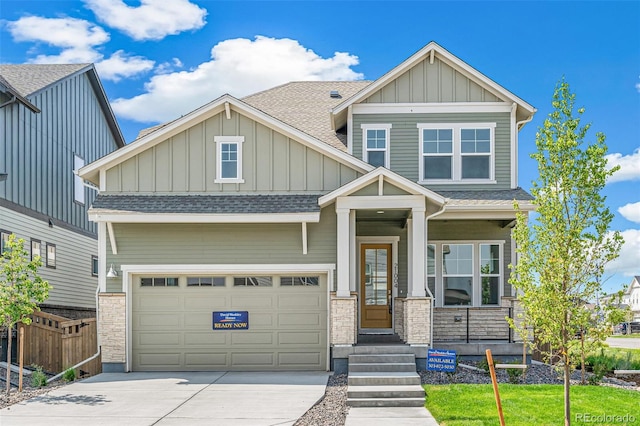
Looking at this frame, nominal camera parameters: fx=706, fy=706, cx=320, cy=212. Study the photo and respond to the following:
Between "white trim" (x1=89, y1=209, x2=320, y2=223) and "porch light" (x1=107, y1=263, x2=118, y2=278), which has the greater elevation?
"white trim" (x1=89, y1=209, x2=320, y2=223)

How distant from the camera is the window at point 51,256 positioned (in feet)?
65.7

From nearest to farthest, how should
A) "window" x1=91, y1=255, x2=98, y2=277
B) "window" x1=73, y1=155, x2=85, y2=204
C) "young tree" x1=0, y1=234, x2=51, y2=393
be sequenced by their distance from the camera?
"young tree" x1=0, y1=234, x2=51, y2=393 < "window" x1=73, y1=155, x2=85, y2=204 < "window" x1=91, y1=255, x2=98, y2=277

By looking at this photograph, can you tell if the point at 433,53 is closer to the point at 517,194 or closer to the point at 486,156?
the point at 486,156

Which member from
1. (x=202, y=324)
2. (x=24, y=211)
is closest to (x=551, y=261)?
(x=202, y=324)

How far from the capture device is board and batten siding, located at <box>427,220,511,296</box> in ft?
57.0

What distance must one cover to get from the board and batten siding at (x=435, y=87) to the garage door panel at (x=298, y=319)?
5677mm

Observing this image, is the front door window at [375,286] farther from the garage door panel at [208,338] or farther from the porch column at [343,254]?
the garage door panel at [208,338]

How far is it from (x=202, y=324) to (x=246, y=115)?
4653mm

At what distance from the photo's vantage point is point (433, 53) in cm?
1727

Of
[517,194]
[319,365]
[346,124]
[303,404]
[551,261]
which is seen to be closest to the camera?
[551,261]

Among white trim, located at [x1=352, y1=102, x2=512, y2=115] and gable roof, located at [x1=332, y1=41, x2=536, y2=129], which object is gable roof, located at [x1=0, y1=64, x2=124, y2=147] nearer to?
gable roof, located at [x1=332, y1=41, x2=536, y2=129]

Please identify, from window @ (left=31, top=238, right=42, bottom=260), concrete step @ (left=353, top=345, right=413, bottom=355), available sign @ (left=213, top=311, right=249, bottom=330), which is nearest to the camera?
concrete step @ (left=353, top=345, right=413, bottom=355)

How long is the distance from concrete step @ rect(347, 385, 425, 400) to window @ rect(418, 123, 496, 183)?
655 centimetres

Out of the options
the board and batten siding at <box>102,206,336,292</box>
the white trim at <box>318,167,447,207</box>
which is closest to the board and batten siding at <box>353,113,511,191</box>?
the white trim at <box>318,167,447,207</box>
